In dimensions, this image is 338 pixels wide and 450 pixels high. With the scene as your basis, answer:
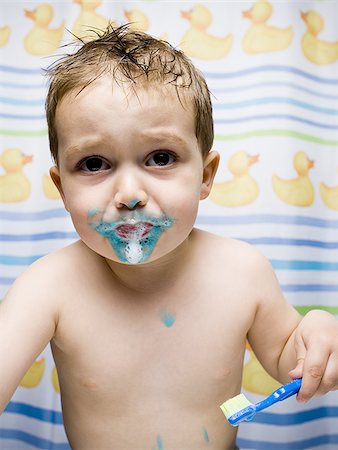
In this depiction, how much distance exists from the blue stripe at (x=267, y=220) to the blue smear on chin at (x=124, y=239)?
55 cm

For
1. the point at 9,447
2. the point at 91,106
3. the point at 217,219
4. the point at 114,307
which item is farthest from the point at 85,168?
the point at 9,447

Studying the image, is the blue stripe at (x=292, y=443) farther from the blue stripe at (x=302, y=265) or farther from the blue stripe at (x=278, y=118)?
the blue stripe at (x=278, y=118)

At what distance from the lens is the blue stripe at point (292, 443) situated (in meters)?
1.21

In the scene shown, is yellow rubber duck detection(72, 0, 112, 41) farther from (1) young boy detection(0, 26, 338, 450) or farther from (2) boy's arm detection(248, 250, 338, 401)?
(2) boy's arm detection(248, 250, 338, 401)

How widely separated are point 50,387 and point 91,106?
692 millimetres

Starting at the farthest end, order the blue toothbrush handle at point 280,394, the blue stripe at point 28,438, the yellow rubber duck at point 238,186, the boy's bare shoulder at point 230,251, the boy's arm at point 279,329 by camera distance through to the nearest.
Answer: the yellow rubber duck at point 238,186
the blue stripe at point 28,438
the boy's bare shoulder at point 230,251
the boy's arm at point 279,329
the blue toothbrush handle at point 280,394

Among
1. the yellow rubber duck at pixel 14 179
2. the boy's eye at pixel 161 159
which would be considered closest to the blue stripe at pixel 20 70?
the yellow rubber duck at pixel 14 179

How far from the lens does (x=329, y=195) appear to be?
1305mm

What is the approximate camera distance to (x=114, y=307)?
0.88m

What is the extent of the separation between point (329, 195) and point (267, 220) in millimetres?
145

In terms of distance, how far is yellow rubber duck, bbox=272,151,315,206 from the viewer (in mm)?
1290

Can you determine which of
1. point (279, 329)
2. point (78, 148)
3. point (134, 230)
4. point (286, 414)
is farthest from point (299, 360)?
point (286, 414)

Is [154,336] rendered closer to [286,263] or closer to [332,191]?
[286,263]

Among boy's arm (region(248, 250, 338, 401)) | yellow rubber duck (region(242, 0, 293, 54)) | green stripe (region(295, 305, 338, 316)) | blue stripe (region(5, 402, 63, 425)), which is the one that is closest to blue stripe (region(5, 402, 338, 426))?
blue stripe (region(5, 402, 63, 425))
